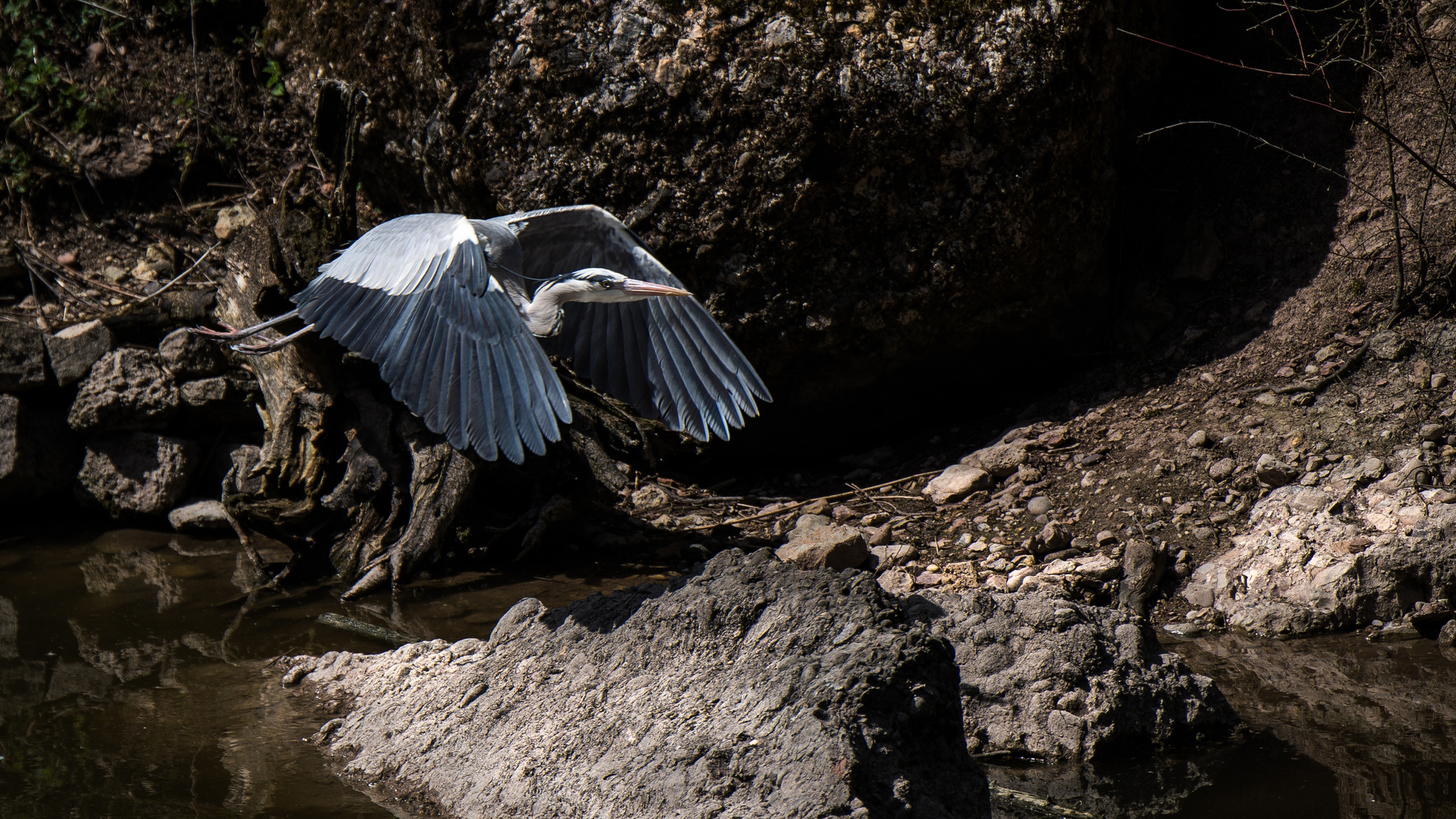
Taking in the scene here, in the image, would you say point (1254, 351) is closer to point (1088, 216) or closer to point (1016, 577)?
point (1088, 216)

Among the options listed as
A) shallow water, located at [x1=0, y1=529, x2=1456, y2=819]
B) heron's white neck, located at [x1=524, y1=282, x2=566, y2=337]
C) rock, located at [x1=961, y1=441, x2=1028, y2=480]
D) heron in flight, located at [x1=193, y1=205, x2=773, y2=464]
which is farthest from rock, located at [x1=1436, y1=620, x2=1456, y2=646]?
heron's white neck, located at [x1=524, y1=282, x2=566, y2=337]

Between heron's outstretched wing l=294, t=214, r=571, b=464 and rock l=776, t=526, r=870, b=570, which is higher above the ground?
heron's outstretched wing l=294, t=214, r=571, b=464

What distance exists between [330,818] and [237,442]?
2.96m

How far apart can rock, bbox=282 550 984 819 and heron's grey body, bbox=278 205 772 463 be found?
1.74 ft

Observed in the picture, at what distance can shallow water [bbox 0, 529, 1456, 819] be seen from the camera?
7.80ft

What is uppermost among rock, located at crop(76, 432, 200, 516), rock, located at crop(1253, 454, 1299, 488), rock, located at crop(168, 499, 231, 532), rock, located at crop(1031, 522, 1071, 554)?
rock, located at crop(76, 432, 200, 516)

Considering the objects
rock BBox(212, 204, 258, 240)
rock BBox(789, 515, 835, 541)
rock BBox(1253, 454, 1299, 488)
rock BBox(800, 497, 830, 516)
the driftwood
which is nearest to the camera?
rock BBox(1253, 454, 1299, 488)

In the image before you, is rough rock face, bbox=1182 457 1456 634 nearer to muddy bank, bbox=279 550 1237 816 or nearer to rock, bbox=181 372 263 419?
muddy bank, bbox=279 550 1237 816

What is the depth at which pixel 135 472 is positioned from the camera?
186 inches

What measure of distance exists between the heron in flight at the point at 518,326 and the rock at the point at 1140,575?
1.30 meters

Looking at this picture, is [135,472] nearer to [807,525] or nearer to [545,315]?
[545,315]

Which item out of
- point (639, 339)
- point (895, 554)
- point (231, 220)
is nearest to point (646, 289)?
point (639, 339)

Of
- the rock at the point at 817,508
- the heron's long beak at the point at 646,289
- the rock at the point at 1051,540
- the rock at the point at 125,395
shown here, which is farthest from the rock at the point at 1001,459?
the rock at the point at 125,395

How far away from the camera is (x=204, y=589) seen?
4059mm
